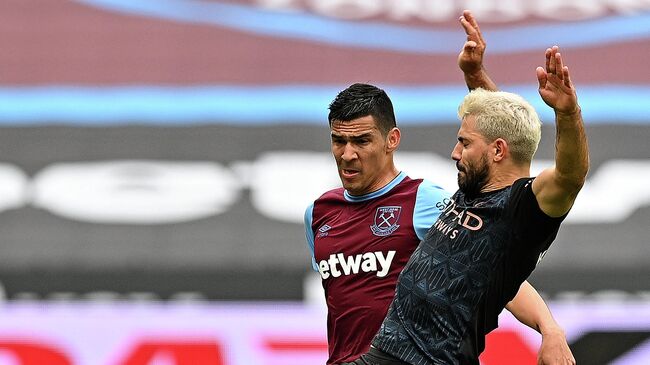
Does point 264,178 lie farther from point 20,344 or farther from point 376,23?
point 20,344

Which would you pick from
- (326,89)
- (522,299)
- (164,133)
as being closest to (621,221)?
(326,89)

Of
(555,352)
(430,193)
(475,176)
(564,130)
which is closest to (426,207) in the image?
(430,193)

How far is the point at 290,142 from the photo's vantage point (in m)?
7.11

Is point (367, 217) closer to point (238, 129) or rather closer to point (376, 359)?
point (376, 359)

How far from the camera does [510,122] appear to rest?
3.33 metres

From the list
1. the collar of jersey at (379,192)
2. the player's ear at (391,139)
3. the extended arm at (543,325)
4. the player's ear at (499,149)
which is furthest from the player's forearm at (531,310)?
the player's ear at (391,139)

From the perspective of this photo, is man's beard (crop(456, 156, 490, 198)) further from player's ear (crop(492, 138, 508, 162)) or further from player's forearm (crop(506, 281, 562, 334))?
player's forearm (crop(506, 281, 562, 334))

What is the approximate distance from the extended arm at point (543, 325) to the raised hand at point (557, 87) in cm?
75

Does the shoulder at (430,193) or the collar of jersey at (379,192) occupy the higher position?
the collar of jersey at (379,192)

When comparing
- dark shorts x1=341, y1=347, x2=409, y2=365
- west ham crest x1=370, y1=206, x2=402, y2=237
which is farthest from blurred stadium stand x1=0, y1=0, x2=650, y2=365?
dark shorts x1=341, y1=347, x2=409, y2=365

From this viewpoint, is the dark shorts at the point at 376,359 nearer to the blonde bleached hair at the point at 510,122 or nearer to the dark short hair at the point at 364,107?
the blonde bleached hair at the point at 510,122

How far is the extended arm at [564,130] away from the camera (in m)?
3.04

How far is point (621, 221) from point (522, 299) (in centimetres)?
348

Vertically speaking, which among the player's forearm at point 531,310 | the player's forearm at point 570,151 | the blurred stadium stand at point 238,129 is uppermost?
the blurred stadium stand at point 238,129
